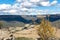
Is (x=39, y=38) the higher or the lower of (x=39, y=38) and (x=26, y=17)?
the lower

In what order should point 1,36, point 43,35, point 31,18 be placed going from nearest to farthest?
point 43,35 → point 31,18 → point 1,36

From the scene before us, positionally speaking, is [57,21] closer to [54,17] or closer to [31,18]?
[54,17]

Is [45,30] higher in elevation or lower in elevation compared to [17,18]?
lower

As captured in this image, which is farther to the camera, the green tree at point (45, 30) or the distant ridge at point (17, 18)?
the distant ridge at point (17, 18)

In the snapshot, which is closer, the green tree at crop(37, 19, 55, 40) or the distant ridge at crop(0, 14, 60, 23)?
the green tree at crop(37, 19, 55, 40)

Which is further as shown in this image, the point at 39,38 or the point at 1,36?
the point at 1,36

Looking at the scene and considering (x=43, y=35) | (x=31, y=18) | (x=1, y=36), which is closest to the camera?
(x=43, y=35)

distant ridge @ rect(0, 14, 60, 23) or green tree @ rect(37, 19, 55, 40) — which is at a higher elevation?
distant ridge @ rect(0, 14, 60, 23)

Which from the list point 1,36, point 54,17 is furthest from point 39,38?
point 1,36

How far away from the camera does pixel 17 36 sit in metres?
14.6

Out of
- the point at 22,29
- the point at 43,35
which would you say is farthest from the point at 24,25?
the point at 43,35

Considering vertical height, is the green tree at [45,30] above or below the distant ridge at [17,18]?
below

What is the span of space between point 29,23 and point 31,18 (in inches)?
26.1

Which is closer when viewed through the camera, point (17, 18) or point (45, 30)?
point (45, 30)
